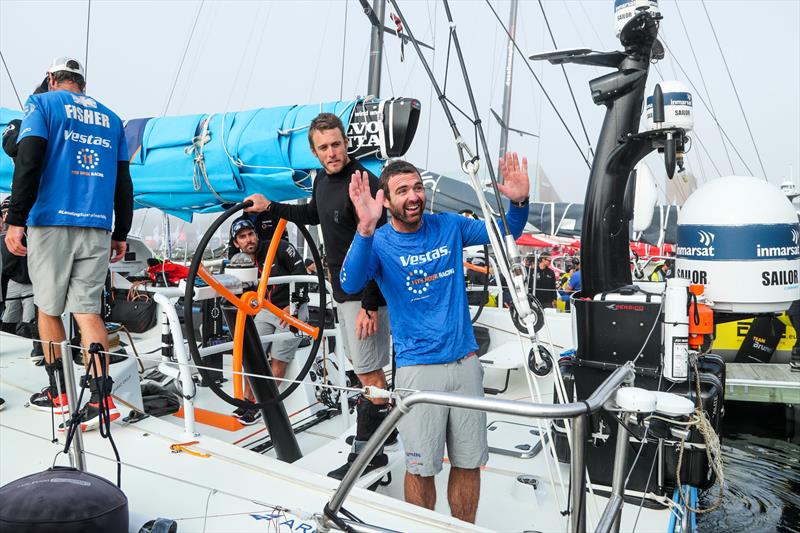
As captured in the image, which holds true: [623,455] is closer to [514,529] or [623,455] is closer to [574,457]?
[574,457]

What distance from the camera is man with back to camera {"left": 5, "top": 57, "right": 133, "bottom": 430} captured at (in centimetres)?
259

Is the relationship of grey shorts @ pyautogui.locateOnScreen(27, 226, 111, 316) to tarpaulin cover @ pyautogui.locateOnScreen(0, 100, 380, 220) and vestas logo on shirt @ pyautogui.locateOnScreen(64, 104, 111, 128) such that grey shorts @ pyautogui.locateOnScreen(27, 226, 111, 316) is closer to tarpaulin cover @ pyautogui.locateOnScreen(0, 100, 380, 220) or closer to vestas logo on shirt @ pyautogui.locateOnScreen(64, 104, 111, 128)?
vestas logo on shirt @ pyautogui.locateOnScreen(64, 104, 111, 128)

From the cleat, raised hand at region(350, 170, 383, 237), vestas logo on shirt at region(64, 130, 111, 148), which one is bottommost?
the cleat

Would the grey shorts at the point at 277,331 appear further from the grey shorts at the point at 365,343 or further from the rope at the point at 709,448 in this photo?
the rope at the point at 709,448

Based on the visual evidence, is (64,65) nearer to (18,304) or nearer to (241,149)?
(241,149)

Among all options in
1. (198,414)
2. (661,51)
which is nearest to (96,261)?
(198,414)

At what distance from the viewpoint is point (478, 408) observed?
118 cm

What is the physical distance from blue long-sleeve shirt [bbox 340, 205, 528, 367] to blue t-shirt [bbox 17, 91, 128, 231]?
1.27 m

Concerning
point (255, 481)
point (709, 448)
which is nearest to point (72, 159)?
point (255, 481)

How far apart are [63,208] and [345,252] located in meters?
1.21

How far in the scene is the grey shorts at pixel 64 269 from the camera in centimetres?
264

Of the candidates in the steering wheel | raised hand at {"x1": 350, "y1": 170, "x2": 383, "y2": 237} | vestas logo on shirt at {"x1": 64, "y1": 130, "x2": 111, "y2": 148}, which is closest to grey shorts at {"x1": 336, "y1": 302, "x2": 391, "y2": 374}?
the steering wheel

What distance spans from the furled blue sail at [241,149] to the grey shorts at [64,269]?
1.81 metres

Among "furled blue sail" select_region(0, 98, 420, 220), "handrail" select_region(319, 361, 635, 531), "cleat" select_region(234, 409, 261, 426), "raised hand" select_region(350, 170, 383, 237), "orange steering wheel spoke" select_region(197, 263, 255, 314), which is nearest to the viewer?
"handrail" select_region(319, 361, 635, 531)
